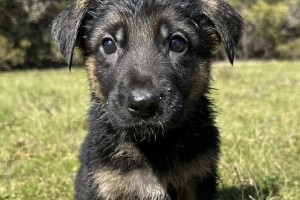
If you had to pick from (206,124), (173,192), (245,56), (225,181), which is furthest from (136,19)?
(245,56)

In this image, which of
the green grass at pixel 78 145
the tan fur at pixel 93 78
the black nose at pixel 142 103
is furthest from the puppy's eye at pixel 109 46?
the green grass at pixel 78 145

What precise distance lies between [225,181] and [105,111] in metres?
2.00

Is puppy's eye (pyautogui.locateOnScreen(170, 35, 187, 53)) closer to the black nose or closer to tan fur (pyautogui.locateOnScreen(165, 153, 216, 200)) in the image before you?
the black nose

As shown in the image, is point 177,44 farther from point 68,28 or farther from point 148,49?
point 68,28

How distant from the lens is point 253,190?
526 centimetres

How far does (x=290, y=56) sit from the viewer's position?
1523 inches

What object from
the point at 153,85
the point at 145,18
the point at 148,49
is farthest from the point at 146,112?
the point at 145,18

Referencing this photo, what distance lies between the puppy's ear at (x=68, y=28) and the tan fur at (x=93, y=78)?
17 cm

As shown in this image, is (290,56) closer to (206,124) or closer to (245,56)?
(245,56)

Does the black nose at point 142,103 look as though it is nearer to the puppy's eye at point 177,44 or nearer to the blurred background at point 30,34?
the puppy's eye at point 177,44

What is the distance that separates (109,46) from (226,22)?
1.06 metres

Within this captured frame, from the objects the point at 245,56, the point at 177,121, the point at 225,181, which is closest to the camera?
the point at 177,121

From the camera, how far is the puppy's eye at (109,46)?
435 centimetres

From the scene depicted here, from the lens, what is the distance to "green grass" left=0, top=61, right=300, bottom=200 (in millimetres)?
5484
